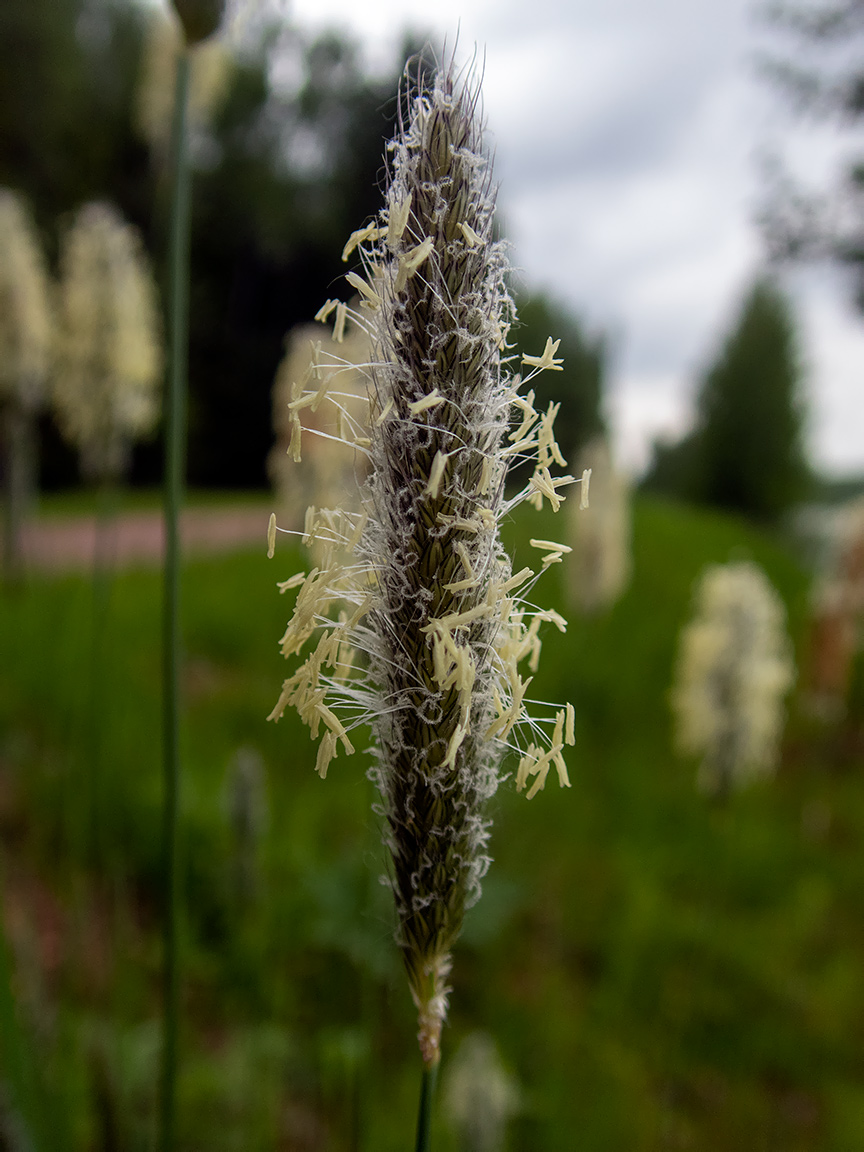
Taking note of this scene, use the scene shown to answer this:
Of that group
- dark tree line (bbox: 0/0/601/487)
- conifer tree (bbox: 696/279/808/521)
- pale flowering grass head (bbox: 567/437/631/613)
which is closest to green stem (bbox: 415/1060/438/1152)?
pale flowering grass head (bbox: 567/437/631/613)

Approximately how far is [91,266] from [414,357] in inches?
110

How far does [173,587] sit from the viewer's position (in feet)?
3.75

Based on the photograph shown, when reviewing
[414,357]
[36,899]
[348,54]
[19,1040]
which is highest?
[348,54]

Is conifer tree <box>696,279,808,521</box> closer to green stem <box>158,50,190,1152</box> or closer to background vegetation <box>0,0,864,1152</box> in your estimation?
background vegetation <box>0,0,864,1152</box>

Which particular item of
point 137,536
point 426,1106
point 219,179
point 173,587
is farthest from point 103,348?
point 219,179

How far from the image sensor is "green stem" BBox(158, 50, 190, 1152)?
43.0 inches

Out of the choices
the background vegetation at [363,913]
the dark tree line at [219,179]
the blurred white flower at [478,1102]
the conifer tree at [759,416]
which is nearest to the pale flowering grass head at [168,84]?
the background vegetation at [363,913]

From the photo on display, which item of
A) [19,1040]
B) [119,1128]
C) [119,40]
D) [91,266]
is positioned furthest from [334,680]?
[119,40]

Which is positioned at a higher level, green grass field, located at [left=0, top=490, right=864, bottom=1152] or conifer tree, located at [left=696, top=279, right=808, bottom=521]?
conifer tree, located at [left=696, top=279, right=808, bottom=521]

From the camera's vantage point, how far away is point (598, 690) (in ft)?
24.5

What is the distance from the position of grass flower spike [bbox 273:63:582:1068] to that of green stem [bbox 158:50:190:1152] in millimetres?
370

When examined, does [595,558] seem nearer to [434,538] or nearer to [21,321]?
[21,321]

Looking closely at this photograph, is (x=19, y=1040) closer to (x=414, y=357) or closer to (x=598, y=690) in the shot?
(x=414, y=357)

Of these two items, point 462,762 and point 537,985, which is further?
point 537,985
